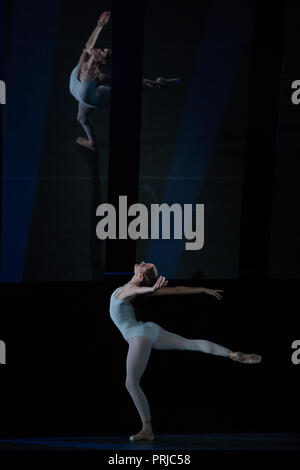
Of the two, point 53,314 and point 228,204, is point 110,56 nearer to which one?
point 228,204

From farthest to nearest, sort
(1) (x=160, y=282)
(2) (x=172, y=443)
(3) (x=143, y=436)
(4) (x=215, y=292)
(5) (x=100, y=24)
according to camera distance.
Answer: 1. (4) (x=215, y=292)
2. (3) (x=143, y=436)
3. (2) (x=172, y=443)
4. (5) (x=100, y=24)
5. (1) (x=160, y=282)

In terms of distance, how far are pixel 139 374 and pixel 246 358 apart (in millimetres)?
923

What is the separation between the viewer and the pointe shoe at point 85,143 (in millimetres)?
8703

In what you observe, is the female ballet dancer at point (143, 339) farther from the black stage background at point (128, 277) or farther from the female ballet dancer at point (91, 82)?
the female ballet dancer at point (91, 82)

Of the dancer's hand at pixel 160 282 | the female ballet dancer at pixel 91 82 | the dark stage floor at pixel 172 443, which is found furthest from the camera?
the female ballet dancer at pixel 91 82

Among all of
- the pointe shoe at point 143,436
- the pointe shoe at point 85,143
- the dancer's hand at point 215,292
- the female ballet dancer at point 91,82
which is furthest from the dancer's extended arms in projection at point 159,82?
the pointe shoe at point 143,436

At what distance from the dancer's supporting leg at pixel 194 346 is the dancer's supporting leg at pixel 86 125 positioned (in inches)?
67.6

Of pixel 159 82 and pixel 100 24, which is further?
pixel 159 82

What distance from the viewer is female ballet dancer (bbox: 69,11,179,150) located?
8578mm

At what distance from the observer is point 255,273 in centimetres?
910

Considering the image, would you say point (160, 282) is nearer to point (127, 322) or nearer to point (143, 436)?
point (127, 322)

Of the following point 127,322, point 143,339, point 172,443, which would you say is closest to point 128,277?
point 127,322

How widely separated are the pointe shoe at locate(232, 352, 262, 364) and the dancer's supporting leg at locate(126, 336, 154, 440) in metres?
0.74

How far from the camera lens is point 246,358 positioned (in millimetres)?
8805
